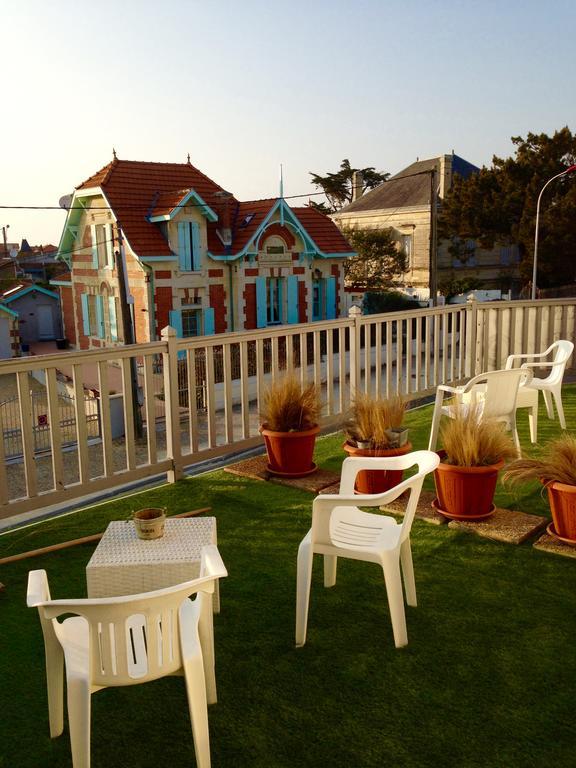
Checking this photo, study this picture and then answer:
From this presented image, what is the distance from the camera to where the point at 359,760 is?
2.03m

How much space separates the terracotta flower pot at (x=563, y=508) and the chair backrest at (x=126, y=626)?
→ 2042mm

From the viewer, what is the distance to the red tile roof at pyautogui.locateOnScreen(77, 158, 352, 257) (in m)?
20.8

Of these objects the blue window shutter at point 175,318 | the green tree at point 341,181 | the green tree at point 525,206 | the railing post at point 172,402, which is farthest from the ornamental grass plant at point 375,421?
the green tree at point 341,181

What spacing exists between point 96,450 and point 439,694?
51.0ft

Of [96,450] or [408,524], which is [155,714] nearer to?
[408,524]

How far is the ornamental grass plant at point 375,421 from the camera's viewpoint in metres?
3.90

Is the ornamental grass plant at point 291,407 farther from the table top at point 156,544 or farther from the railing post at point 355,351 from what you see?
the table top at point 156,544

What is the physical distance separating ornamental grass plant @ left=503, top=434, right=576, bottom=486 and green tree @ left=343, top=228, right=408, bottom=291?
2862 cm

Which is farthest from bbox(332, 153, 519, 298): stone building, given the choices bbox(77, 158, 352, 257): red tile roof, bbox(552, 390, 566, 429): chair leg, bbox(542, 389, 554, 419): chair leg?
bbox(552, 390, 566, 429): chair leg

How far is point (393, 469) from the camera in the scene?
2.96 meters

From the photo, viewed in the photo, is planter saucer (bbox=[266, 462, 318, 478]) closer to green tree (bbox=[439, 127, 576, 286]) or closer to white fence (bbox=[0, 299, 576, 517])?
white fence (bbox=[0, 299, 576, 517])

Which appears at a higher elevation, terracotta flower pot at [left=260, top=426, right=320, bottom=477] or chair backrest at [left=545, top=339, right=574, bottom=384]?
chair backrest at [left=545, top=339, right=574, bottom=384]

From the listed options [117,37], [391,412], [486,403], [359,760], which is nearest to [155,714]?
[359,760]

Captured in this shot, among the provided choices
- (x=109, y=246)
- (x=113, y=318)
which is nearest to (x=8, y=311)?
(x=113, y=318)
